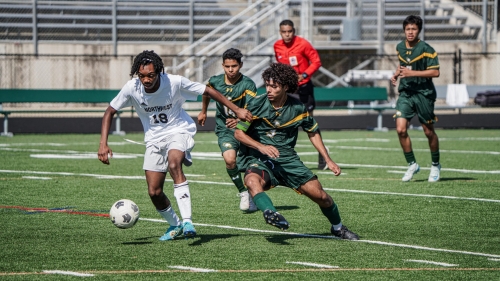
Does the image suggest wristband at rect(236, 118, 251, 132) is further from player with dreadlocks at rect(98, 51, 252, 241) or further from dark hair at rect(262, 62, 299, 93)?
dark hair at rect(262, 62, 299, 93)

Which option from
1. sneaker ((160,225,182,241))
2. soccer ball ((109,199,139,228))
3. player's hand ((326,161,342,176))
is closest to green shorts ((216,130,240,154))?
sneaker ((160,225,182,241))

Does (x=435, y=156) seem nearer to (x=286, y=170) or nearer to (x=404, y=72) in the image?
(x=404, y=72)

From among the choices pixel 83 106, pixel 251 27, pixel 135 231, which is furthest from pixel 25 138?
pixel 135 231

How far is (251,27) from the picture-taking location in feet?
93.9

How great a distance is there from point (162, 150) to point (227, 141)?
2302mm

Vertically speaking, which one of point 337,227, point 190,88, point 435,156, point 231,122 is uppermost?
point 190,88

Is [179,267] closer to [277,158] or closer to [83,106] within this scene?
[277,158]

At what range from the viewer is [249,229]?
835 cm

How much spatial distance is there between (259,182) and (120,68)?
21.1m

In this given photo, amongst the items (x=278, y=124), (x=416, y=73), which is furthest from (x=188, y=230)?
(x=416, y=73)

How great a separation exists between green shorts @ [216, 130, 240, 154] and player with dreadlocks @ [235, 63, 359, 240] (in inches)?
78.5

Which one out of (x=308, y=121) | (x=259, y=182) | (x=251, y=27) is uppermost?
(x=251, y=27)

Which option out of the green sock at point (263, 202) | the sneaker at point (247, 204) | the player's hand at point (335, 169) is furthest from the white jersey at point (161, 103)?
the sneaker at point (247, 204)

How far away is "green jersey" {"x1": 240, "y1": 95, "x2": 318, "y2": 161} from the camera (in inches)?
311
